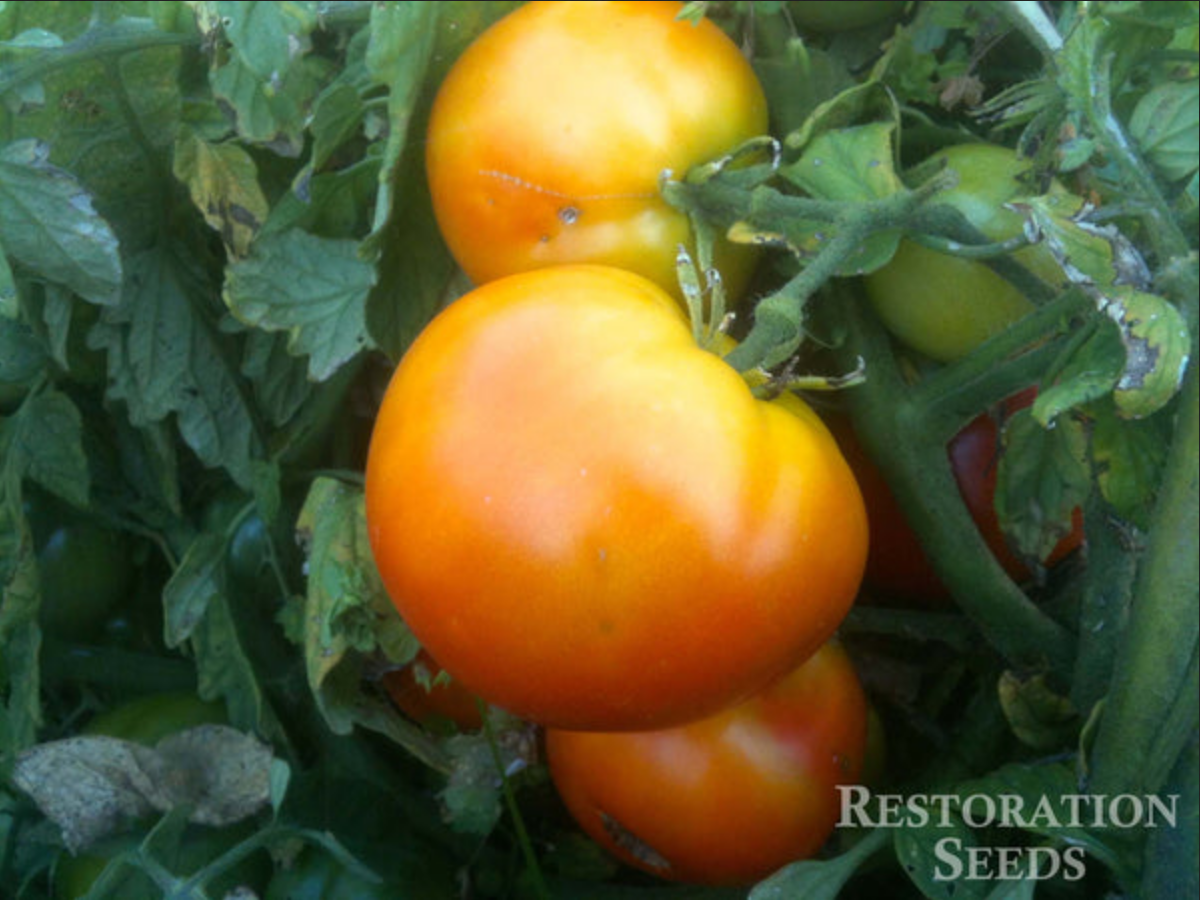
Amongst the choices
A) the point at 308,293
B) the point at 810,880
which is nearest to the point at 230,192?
the point at 308,293

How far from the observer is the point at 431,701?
0.93m

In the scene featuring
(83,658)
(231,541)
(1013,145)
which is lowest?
(83,658)

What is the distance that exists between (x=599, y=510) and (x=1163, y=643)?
0.26 m

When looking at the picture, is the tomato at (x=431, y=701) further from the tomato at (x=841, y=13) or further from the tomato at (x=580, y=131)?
the tomato at (x=841, y=13)

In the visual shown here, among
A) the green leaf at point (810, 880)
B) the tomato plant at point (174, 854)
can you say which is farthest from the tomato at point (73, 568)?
the green leaf at point (810, 880)

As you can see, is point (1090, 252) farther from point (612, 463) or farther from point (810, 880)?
point (810, 880)

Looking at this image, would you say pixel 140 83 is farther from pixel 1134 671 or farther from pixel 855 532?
pixel 1134 671

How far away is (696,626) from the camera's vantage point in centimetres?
59

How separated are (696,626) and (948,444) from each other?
305mm

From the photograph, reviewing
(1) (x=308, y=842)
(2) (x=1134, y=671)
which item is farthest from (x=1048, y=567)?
(1) (x=308, y=842)

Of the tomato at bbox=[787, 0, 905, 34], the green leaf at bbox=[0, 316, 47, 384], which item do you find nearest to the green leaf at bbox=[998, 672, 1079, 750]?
the tomato at bbox=[787, 0, 905, 34]

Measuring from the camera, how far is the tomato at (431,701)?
919 mm

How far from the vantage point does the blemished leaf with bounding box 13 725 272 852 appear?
818mm

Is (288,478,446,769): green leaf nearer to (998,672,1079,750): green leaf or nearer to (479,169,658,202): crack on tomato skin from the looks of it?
(479,169,658,202): crack on tomato skin
